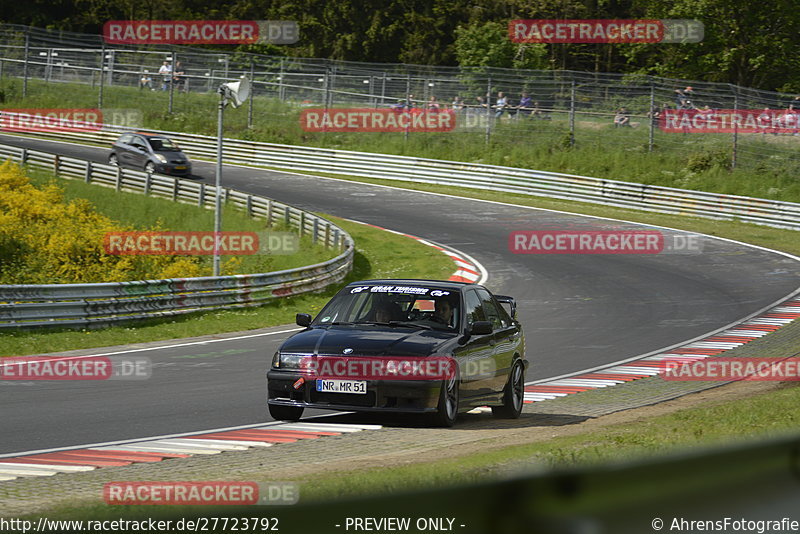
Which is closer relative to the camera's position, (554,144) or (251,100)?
(554,144)

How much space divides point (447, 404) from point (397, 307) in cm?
139

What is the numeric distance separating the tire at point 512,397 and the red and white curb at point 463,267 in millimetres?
12698

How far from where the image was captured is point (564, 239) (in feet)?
110

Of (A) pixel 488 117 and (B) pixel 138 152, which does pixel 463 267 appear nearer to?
(A) pixel 488 117

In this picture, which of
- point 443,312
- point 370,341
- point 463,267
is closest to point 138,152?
point 463,267

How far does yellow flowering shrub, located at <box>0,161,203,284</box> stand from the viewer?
27094 mm

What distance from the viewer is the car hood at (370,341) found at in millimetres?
10188

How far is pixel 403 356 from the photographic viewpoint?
10.1 metres

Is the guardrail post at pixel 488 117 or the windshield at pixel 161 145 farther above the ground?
the guardrail post at pixel 488 117

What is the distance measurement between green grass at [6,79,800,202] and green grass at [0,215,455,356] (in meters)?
12.8

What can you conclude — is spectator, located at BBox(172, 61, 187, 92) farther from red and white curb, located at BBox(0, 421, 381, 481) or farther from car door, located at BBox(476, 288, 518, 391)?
red and white curb, located at BBox(0, 421, 381, 481)

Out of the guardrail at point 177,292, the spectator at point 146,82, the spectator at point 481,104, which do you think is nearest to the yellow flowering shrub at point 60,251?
the guardrail at point 177,292

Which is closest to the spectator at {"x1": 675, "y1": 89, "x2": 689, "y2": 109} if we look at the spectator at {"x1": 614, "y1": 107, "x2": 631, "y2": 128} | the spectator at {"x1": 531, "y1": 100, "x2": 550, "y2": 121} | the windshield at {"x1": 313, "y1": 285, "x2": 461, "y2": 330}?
the spectator at {"x1": 614, "y1": 107, "x2": 631, "y2": 128}

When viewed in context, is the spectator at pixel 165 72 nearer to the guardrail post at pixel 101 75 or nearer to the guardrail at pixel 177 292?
the guardrail post at pixel 101 75
